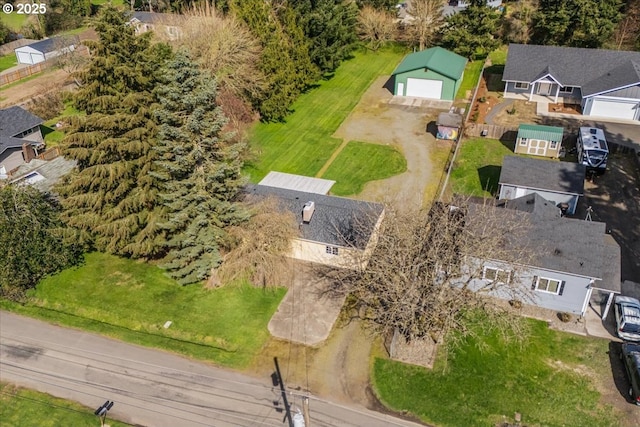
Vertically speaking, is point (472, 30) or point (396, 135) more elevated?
point (472, 30)

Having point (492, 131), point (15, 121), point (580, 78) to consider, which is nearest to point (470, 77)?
point (580, 78)

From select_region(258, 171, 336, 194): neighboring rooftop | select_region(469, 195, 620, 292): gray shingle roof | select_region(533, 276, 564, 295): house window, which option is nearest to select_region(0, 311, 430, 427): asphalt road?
select_region(533, 276, 564, 295): house window

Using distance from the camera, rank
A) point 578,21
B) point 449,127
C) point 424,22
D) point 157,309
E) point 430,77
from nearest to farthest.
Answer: point 157,309 < point 449,127 < point 430,77 < point 578,21 < point 424,22

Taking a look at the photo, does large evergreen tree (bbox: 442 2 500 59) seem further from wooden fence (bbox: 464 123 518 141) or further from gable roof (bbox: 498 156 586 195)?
gable roof (bbox: 498 156 586 195)

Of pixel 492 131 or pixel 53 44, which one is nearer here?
pixel 492 131

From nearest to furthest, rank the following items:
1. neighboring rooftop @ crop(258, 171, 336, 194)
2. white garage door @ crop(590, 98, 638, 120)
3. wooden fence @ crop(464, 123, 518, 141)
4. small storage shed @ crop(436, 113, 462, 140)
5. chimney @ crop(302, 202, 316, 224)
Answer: chimney @ crop(302, 202, 316, 224)
neighboring rooftop @ crop(258, 171, 336, 194)
small storage shed @ crop(436, 113, 462, 140)
wooden fence @ crop(464, 123, 518, 141)
white garage door @ crop(590, 98, 638, 120)

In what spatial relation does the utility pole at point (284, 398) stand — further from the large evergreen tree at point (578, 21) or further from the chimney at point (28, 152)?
the large evergreen tree at point (578, 21)

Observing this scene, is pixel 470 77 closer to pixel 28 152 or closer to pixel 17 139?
pixel 28 152
